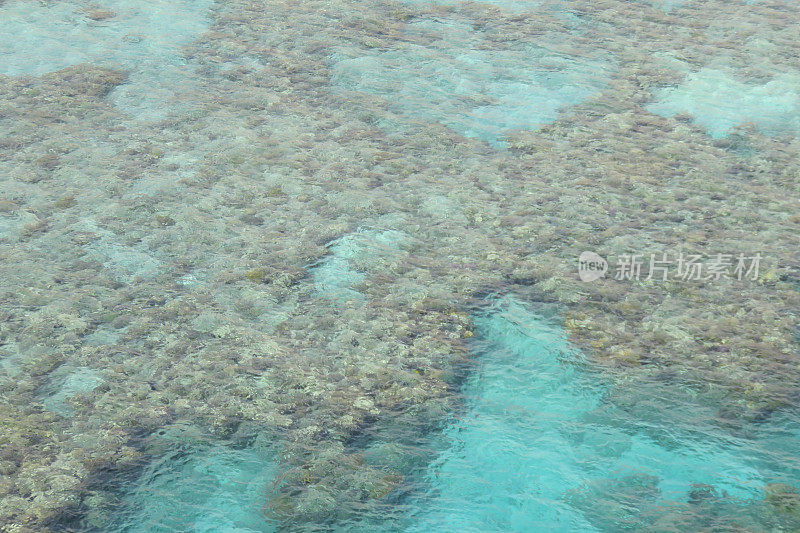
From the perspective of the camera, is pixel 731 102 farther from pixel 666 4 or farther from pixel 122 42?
pixel 122 42

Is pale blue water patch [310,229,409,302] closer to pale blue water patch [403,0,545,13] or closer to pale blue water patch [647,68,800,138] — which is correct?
pale blue water patch [647,68,800,138]

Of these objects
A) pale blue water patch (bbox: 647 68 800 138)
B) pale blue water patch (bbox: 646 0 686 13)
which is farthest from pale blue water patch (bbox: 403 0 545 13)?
pale blue water patch (bbox: 647 68 800 138)

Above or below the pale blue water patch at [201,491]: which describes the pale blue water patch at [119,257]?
above

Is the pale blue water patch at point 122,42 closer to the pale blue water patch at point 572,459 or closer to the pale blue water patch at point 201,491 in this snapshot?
the pale blue water patch at point 201,491

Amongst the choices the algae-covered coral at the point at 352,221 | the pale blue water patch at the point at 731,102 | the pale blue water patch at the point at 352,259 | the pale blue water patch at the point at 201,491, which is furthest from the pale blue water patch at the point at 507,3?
the pale blue water patch at the point at 201,491

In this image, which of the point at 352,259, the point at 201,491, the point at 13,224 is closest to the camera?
the point at 201,491

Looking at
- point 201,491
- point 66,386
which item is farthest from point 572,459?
point 66,386
